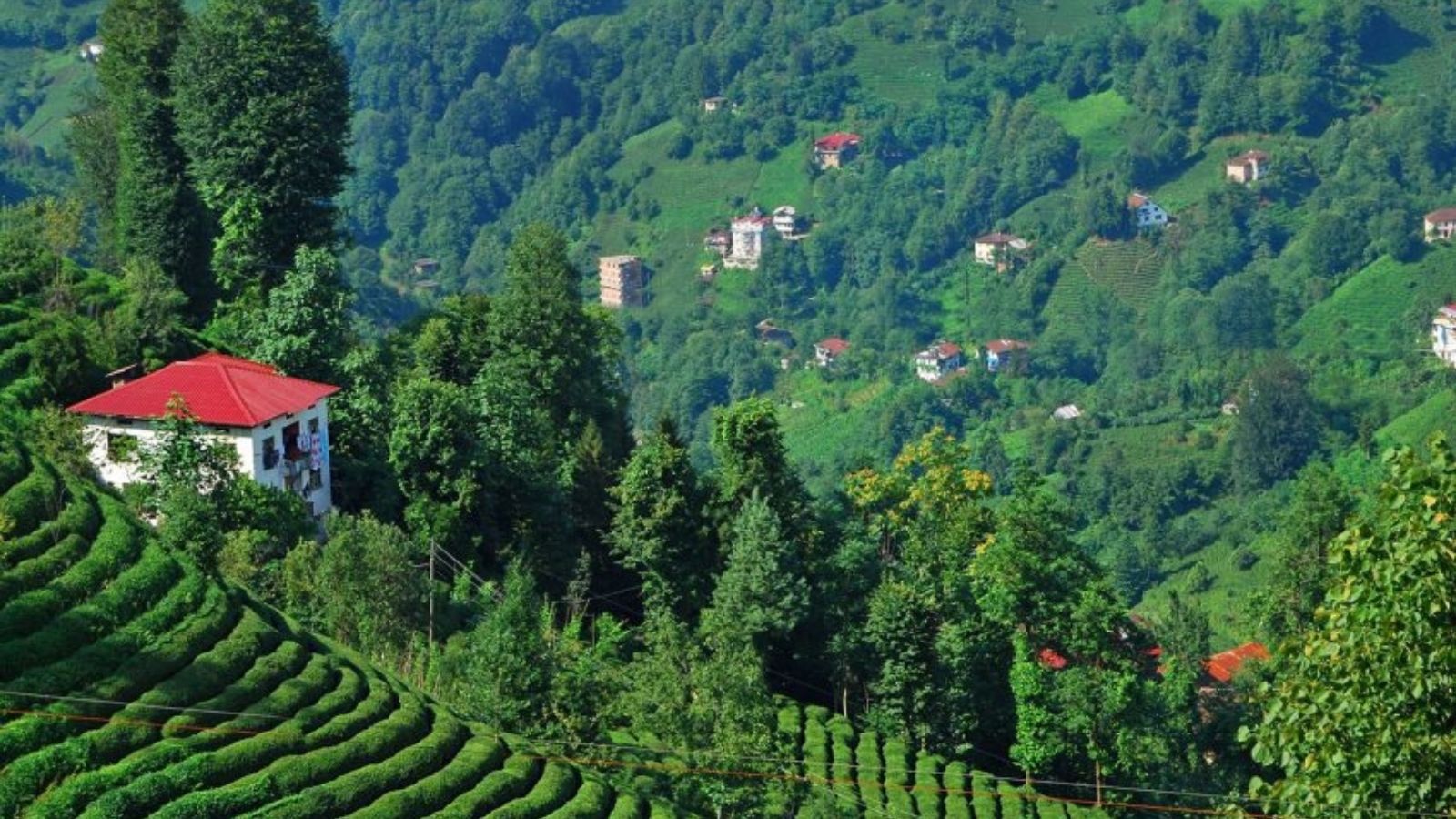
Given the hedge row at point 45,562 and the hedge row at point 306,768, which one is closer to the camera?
the hedge row at point 306,768

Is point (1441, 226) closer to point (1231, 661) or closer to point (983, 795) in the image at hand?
point (1231, 661)

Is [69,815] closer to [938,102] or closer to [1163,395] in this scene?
[1163,395]

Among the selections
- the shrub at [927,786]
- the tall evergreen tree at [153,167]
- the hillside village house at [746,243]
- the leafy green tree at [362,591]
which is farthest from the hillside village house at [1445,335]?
the leafy green tree at [362,591]

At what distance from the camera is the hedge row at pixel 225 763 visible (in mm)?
21844

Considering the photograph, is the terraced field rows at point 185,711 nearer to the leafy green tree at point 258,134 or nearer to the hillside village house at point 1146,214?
the leafy green tree at point 258,134

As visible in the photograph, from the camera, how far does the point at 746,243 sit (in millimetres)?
132375

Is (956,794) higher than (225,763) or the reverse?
the reverse

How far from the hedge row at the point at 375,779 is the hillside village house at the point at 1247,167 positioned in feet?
360

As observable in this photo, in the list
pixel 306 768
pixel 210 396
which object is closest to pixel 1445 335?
pixel 210 396

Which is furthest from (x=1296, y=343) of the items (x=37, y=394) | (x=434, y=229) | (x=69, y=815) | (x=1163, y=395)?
(x=69, y=815)

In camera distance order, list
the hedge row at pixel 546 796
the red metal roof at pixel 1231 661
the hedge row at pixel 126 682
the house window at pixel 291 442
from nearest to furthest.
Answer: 1. the hedge row at pixel 126 682
2. the hedge row at pixel 546 796
3. the house window at pixel 291 442
4. the red metal roof at pixel 1231 661

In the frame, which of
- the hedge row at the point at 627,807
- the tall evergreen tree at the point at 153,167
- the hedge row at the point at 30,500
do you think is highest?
the tall evergreen tree at the point at 153,167

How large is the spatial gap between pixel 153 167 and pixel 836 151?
332 ft

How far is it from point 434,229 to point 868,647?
357 ft
